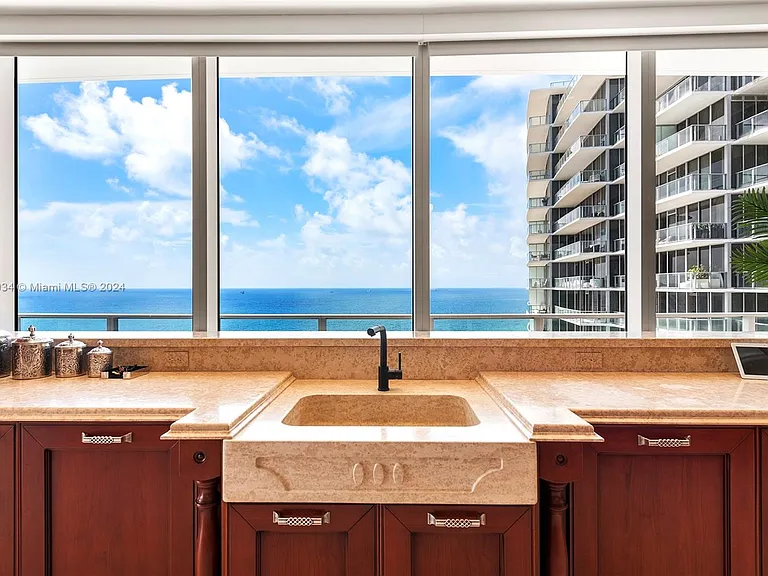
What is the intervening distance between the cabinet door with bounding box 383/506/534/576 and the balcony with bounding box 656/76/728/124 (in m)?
3.30

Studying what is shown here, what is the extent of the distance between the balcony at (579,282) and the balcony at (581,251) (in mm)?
179

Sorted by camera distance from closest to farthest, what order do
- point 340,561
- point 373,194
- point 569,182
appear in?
point 340,561 < point 569,182 < point 373,194

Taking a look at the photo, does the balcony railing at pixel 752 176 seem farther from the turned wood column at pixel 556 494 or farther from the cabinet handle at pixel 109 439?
the cabinet handle at pixel 109 439

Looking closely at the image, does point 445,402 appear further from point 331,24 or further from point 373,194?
point 373,194

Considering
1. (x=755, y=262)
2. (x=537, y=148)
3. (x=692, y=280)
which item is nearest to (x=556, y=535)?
(x=755, y=262)

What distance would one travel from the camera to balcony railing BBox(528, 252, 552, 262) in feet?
16.4

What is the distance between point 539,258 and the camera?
16.8 feet

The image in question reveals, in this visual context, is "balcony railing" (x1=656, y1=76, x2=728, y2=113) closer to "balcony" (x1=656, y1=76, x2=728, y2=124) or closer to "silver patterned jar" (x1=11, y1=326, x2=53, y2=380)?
"balcony" (x1=656, y1=76, x2=728, y2=124)

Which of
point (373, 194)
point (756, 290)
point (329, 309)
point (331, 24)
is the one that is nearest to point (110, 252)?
point (331, 24)

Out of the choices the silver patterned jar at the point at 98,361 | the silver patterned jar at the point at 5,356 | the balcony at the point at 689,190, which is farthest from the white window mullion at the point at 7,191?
the balcony at the point at 689,190

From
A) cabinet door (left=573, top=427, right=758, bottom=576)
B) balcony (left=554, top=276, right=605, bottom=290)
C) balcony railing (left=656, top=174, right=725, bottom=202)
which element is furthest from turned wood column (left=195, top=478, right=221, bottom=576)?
balcony (left=554, top=276, right=605, bottom=290)

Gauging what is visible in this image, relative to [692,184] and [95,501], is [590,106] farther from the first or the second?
[95,501]

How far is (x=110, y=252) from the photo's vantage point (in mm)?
7262

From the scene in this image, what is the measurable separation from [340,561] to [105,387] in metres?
1.06
